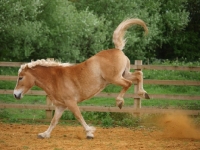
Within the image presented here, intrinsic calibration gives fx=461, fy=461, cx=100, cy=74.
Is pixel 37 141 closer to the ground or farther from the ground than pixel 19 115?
farther from the ground

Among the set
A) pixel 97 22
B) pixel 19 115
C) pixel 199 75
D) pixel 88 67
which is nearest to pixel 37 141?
pixel 88 67

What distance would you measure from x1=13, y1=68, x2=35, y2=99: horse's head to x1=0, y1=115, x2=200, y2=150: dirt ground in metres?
0.93

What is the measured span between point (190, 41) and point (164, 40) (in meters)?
3.29

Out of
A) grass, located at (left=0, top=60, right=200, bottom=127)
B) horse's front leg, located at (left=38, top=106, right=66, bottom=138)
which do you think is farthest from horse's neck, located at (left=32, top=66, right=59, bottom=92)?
grass, located at (left=0, top=60, right=200, bottom=127)

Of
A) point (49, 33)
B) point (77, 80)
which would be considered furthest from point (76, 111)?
point (49, 33)

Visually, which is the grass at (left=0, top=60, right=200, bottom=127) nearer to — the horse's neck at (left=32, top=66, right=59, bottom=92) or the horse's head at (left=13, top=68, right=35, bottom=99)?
the horse's neck at (left=32, top=66, right=59, bottom=92)

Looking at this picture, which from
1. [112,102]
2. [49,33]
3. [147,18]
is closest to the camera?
[112,102]

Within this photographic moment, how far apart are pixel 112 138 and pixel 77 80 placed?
4.62 feet

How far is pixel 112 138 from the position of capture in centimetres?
953

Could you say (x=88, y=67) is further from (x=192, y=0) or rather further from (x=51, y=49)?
(x=192, y=0)

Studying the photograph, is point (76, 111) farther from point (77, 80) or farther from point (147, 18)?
point (147, 18)

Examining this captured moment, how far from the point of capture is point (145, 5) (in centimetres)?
3108

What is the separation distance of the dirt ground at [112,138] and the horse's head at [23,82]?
0.93 metres

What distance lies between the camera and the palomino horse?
9250 mm
